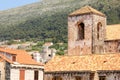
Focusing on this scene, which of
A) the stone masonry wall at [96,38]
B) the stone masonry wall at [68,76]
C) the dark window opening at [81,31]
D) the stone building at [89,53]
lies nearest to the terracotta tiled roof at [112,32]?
the stone building at [89,53]

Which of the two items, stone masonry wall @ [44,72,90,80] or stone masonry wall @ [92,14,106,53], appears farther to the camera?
stone masonry wall @ [92,14,106,53]

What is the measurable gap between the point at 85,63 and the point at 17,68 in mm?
12603

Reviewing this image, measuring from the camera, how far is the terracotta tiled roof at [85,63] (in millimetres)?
44906

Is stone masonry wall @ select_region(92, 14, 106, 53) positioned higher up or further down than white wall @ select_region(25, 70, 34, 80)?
higher up

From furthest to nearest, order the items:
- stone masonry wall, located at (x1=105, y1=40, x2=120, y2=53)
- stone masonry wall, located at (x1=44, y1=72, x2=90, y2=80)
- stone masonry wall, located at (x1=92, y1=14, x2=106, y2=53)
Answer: stone masonry wall, located at (x1=92, y1=14, x2=106, y2=53) < stone masonry wall, located at (x1=105, y1=40, x2=120, y2=53) < stone masonry wall, located at (x1=44, y1=72, x2=90, y2=80)

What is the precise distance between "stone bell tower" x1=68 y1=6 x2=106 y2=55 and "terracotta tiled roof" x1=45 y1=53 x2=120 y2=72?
191 inches

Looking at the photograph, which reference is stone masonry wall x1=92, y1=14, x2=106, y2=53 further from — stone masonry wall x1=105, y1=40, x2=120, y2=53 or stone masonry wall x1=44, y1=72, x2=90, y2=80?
stone masonry wall x1=44, y1=72, x2=90, y2=80

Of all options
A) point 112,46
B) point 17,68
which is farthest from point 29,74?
point 112,46

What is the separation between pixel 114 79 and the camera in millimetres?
42719

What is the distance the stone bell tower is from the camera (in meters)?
54.0

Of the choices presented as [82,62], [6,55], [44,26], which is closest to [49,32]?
[44,26]

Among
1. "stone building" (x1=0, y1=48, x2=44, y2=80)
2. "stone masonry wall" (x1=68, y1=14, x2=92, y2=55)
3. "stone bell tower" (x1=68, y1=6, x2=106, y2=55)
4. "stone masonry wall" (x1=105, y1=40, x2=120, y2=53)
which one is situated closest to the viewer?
"stone masonry wall" (x1=105, y1=40, x2=120, y2=53)

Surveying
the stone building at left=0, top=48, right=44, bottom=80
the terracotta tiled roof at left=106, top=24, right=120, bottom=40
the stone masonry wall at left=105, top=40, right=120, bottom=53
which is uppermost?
the terracotta tiled roof at left=106, top=24, right=120, bottom=40

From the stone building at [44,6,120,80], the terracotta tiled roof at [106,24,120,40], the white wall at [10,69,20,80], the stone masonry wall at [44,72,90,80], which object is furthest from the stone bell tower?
the white wall at [10,69,20,80]
